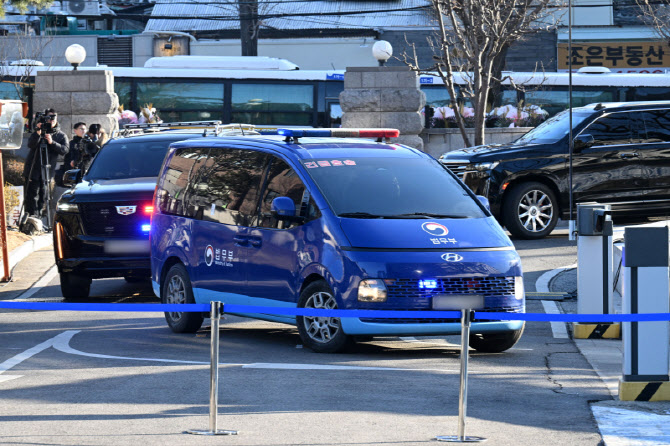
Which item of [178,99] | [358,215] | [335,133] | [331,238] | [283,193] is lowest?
[331,238]

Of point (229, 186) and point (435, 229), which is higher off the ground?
point (229, 186)

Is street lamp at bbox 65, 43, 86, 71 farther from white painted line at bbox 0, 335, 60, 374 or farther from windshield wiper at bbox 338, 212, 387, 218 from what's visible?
windshield wiper at bbox 338, 212, 387, 218

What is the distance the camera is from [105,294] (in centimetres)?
1366

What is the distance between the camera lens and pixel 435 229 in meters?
8.95

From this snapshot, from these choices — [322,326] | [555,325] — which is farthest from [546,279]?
[322,326]

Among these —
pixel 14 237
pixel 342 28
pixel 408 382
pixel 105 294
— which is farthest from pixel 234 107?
pixel 408 382

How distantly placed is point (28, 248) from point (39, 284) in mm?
3058

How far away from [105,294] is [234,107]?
52.8 ft

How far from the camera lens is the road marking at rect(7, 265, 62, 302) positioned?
515 inches

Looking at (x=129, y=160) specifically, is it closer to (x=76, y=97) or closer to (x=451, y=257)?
(x=451, y=257)

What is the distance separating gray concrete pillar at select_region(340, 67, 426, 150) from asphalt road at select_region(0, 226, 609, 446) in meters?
15.1

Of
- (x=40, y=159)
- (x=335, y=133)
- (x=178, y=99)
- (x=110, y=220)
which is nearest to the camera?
(x=335, y=133)

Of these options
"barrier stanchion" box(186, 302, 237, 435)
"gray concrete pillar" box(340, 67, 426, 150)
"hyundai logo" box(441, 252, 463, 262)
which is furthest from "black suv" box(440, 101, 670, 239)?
"barrier stanchion" box(186, 302, 237, 435)

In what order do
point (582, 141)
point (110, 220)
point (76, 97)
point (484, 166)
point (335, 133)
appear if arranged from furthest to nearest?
point (76, 97)
point (484, 166)
point (582, 141)
point (110, 220)
point (335, 133)
